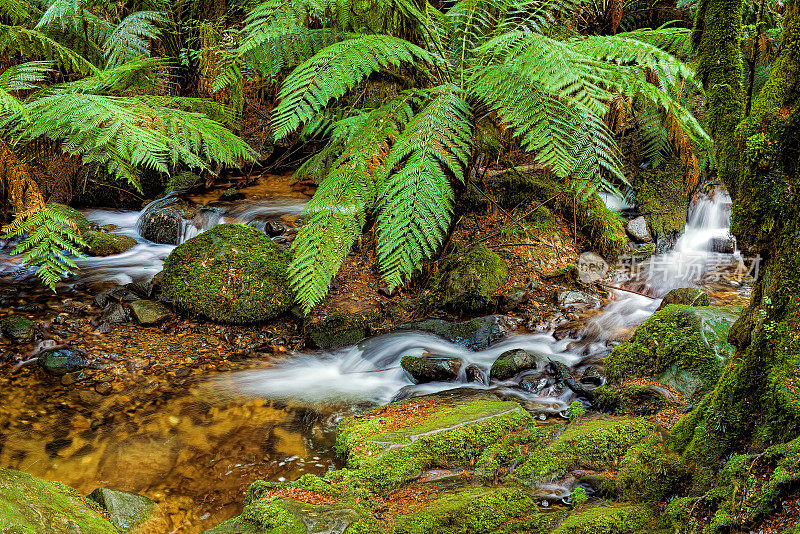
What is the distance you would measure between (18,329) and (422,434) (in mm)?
3255

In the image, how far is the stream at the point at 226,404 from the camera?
2.67m

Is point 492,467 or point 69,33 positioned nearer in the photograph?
point 492,467

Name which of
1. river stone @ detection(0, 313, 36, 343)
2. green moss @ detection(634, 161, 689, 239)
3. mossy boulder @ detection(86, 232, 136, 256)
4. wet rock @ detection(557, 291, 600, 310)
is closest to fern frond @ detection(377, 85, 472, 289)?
wet rock @ detection(557, 291, 600, 310)

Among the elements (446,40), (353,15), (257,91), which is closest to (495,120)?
(446,40)

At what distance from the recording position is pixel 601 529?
161 centimetres

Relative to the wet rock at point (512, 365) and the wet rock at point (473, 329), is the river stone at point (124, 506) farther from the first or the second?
the wet rock at point (473, 329)

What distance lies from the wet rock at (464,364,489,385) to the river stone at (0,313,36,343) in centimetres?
315

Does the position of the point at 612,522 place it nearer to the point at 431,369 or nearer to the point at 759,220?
the point at 759,220

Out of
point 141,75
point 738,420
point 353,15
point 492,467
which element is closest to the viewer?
point 738,420

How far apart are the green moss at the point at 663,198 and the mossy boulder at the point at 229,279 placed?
373 centimetres

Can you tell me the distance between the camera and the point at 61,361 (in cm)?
364

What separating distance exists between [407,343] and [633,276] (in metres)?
2.35

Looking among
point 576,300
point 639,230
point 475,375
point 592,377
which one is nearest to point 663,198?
point 639,230

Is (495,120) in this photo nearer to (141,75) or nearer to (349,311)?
(349,311)
